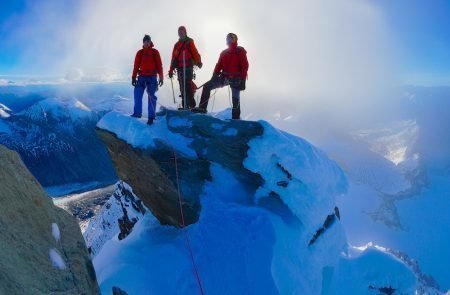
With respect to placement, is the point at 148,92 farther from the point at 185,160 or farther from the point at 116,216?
the point at 116,216

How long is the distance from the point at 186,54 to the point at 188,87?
68.0 inches

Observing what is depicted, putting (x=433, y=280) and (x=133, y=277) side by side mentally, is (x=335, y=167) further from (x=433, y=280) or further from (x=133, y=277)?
A: (x=433, y=280)

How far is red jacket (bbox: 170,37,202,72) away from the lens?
1842 centimetres

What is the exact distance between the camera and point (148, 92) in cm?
1684

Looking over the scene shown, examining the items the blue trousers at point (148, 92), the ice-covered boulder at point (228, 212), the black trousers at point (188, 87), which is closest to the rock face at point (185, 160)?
the ice-covered boulder at point (228, 212)

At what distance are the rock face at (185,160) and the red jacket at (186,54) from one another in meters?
2.78

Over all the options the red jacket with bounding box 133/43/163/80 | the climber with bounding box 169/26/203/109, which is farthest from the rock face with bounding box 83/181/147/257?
the red jacket with bounding box 133/43/163/80

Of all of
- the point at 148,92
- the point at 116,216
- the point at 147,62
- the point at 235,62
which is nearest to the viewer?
the point at 147,62

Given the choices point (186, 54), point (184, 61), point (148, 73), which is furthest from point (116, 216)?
point (148, 73)

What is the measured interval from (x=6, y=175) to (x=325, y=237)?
44.3 ft

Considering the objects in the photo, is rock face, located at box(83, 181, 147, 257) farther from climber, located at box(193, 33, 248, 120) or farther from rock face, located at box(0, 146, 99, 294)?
rock face, located at box(0, 146, 99, 294)

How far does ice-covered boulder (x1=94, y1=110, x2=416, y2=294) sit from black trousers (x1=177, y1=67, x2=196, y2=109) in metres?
2.33

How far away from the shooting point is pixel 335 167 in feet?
59.9

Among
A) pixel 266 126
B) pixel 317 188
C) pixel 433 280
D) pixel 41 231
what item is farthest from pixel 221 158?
pixel 433 280
